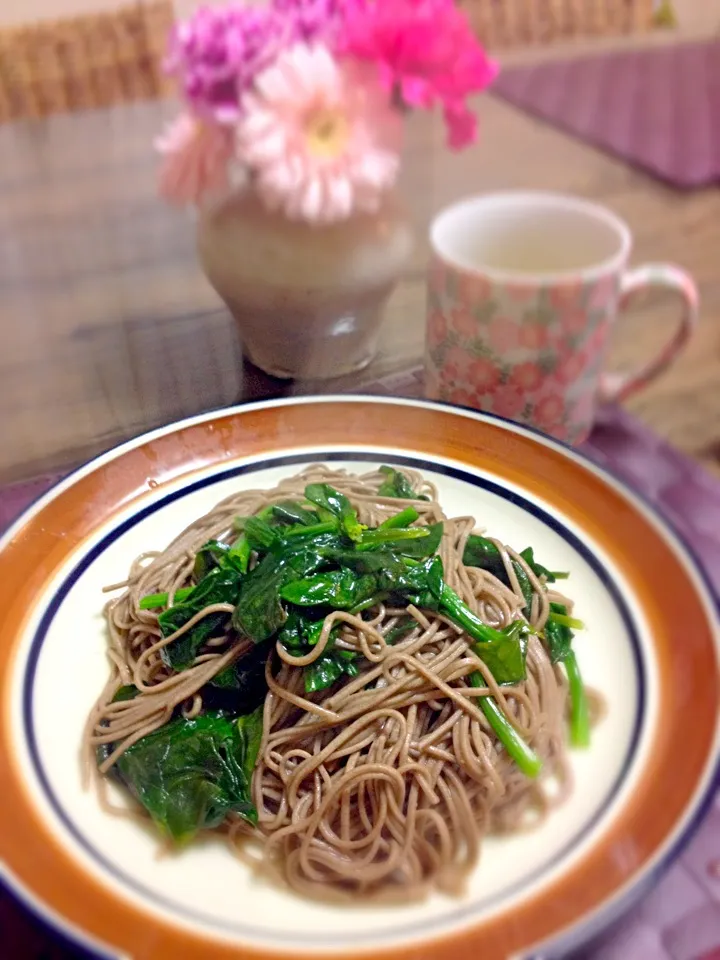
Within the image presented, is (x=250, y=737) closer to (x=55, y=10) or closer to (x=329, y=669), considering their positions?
(x=329, y=669)

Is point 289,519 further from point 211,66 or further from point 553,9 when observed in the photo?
point 553,9

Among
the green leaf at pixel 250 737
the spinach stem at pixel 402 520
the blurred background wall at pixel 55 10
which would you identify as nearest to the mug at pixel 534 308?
the spinach stem at pixel 402 520

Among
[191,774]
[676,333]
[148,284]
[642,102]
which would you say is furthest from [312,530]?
[642,102]

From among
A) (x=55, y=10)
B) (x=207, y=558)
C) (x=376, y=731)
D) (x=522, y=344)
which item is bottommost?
(x=376, y=731)

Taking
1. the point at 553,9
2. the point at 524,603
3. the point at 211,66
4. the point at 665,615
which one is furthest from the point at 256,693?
the point at 553,9

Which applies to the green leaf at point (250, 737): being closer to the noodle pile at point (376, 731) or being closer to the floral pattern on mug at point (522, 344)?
the noodle pile at point (376, 731)

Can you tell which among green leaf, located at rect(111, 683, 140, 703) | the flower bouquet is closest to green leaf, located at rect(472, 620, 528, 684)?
green leaf, located at rect(111, 683, 140, 703)
